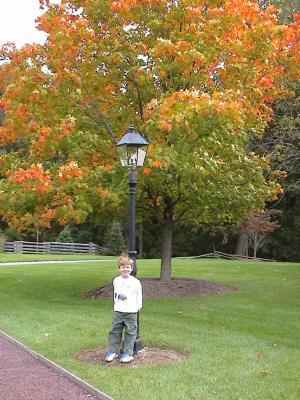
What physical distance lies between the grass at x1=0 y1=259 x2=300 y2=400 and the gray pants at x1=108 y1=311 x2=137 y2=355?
A: 0.51 m

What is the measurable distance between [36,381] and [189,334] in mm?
3302

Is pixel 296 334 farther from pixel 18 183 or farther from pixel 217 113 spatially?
pixel 18 183

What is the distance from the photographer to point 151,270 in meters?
22.0

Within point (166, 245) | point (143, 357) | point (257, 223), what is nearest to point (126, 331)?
point (143, 357)

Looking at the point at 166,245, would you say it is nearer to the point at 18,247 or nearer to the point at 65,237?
the point at 18,247

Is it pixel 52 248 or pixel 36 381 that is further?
pixel 52 248

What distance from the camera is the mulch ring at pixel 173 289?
571 inches

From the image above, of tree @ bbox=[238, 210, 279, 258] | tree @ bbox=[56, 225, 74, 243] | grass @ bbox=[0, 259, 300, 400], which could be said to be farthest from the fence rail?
grass @ bbox=[0, 259, 300, 400]

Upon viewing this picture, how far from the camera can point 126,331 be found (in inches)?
301

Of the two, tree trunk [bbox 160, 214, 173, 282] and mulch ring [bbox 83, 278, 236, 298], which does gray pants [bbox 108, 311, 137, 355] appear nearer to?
mulch ring [bbox 83, 278, 236, 298]

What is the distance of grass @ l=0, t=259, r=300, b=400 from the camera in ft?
20.6

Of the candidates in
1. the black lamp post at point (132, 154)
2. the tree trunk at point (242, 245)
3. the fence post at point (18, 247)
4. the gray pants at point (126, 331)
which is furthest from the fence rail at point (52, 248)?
the gray pants at point (126, 331)

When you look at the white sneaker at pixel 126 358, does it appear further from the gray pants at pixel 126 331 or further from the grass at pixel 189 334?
the grass at pixel 189 334

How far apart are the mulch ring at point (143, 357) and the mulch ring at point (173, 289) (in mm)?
6039
